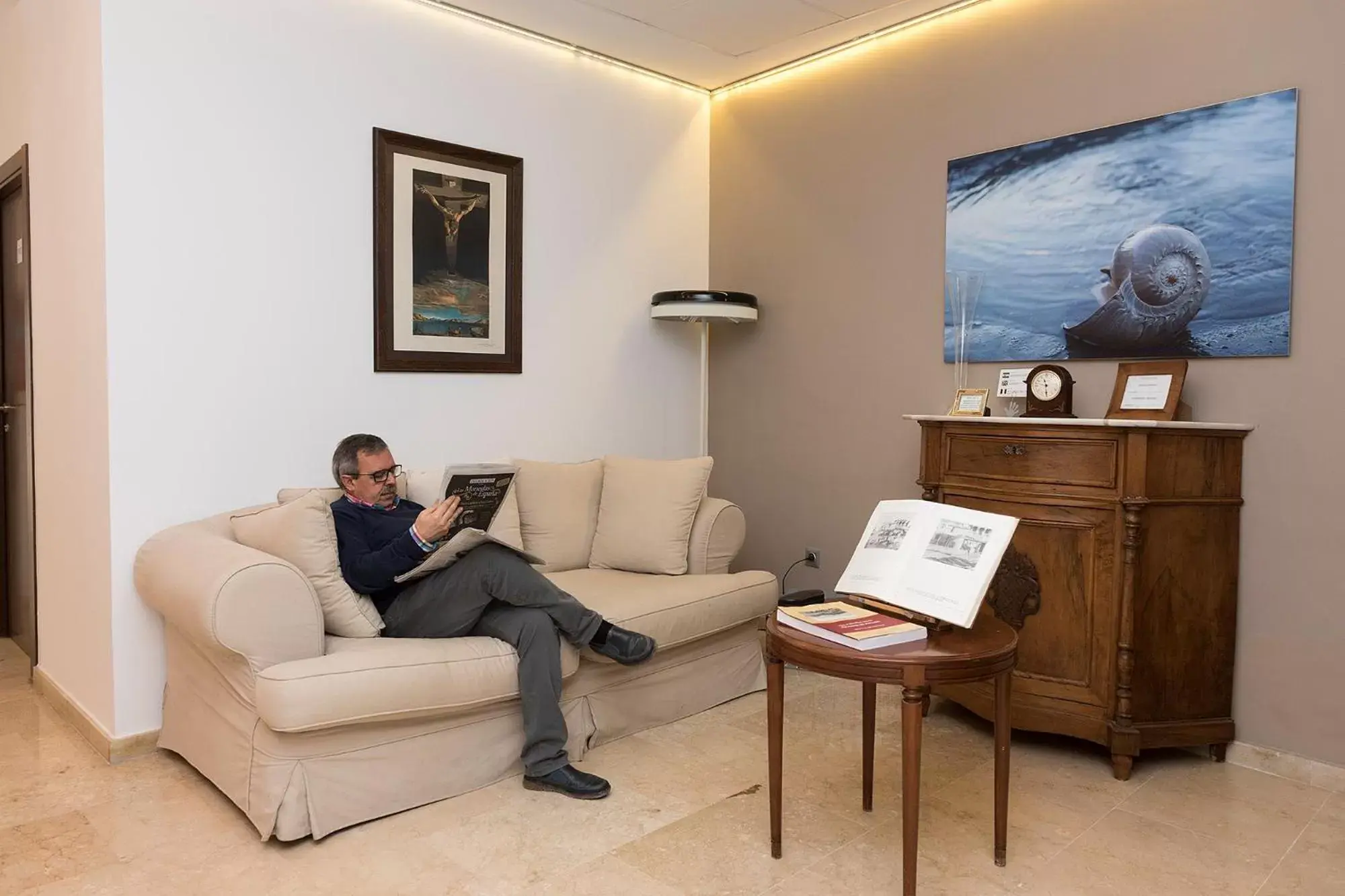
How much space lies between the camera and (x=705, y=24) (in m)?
3.95

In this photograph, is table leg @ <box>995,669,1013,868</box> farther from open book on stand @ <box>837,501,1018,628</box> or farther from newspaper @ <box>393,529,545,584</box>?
newspaper @ <box>393,529,545,584</box>

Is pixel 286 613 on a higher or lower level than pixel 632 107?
lower

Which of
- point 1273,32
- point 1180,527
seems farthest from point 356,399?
point 1273,32

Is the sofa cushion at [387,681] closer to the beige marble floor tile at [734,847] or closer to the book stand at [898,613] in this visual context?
the beige marble floor tile at [734,847]

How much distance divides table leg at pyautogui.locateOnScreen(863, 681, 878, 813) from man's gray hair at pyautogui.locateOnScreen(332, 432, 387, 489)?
1.65 metres

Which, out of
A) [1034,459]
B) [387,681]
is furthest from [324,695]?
[1034,459]

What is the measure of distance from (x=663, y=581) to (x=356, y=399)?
136 centimetres

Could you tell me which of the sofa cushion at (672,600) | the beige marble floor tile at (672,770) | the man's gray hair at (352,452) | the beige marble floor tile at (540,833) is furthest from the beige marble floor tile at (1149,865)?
the man's gray hair at (352,452)

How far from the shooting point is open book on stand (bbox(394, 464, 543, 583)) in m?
2.80

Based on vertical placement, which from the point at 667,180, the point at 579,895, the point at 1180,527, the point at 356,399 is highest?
the point at 667,180

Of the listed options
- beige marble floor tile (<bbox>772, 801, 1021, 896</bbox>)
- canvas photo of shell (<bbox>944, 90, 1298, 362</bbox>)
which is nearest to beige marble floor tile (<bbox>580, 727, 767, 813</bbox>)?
beige marble floor tile (<bbox>772, 801, 1021, 896</bbox>)

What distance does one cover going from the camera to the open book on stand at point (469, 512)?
9.18ft

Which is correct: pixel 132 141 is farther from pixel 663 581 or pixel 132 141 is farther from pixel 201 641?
pixel 663 581

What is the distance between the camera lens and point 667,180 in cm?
470
